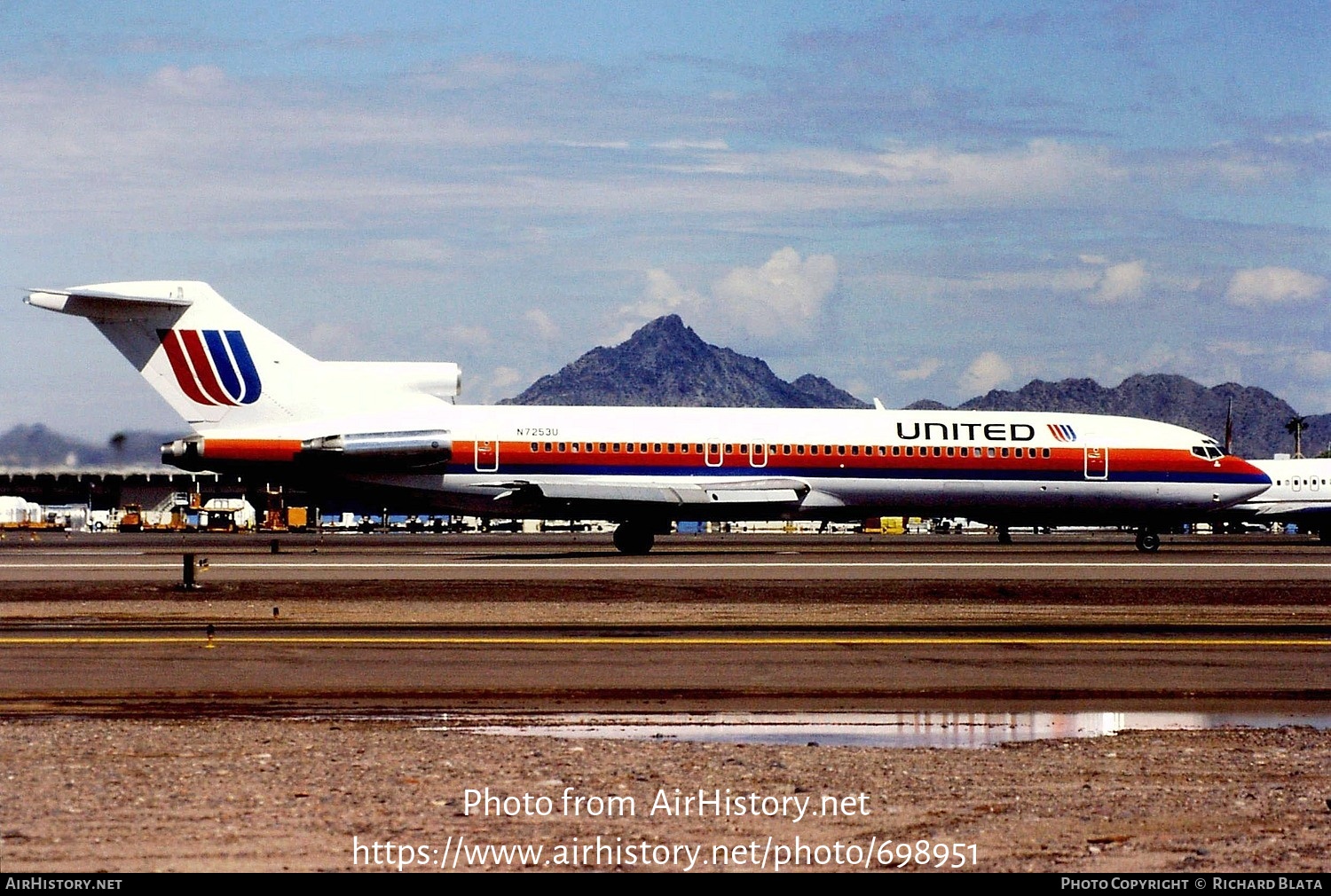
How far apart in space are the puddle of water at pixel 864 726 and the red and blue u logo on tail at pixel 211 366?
30.8m

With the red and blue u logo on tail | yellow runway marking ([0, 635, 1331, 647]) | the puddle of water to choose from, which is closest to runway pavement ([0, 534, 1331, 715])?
yellow runway marking ([0, 635, 1331, 647])

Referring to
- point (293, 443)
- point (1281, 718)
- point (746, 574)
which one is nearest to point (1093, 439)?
point (746, 574)

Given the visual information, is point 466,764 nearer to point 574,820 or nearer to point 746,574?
point 574,820

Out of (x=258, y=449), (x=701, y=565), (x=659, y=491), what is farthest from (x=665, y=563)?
(x=258, y=449)

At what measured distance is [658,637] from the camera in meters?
19.0

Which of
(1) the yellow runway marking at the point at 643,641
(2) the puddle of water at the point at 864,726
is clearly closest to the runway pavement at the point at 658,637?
(1) the yellow runway marking at the point at 643,641

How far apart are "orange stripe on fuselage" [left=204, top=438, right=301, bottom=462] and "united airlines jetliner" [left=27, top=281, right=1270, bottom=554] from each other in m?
0.03

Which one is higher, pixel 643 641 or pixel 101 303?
pixel 101 303

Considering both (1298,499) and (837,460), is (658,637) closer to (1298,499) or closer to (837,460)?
(837,460)

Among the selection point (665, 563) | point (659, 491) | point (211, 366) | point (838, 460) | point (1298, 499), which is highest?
point (211, 366)

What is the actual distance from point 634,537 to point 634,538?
0.03 metres

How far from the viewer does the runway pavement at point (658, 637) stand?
14.1 meters

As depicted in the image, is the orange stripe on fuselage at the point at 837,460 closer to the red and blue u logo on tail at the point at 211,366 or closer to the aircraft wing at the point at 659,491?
the aircraft wing at the point at 659,491

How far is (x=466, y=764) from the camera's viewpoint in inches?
409
